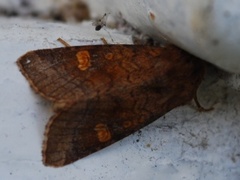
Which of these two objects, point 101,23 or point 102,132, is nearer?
point 102,132

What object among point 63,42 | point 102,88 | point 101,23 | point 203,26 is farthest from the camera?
point 101,23

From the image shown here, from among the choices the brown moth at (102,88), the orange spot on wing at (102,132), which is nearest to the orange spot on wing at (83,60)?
the brown moth at (102,88)

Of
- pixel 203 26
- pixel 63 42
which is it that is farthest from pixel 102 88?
pixel 203 26

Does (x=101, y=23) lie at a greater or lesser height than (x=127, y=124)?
greater

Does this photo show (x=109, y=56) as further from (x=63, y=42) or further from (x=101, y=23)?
(x=101, y=23)

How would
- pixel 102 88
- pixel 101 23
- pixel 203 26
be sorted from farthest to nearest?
pixel 101 23
pixel 102 88
pixel 203 26

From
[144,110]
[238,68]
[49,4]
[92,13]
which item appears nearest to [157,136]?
[144,110]
